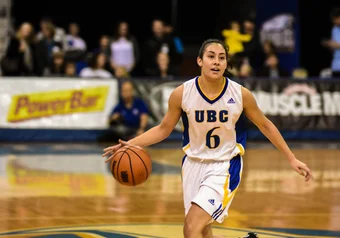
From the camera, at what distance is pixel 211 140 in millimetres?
6379

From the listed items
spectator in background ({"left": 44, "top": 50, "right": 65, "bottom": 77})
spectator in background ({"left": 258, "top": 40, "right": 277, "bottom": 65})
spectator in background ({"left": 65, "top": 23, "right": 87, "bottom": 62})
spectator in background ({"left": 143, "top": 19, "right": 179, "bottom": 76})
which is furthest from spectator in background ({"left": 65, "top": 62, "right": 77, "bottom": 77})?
spectator in background ({"left": 258, "top": 40, "right": 277, "bottom": 65})

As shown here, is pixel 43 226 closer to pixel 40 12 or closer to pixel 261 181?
pixel 261 181

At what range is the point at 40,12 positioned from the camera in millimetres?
22312

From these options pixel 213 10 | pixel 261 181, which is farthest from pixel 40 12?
pixel 261 181

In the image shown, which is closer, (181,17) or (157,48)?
(157,48)

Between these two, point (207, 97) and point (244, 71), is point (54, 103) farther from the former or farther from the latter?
point (207, 97)

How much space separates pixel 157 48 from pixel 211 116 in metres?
10.9

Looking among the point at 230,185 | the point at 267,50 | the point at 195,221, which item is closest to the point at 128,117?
the point at 267,50

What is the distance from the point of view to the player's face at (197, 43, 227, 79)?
20.5 feet

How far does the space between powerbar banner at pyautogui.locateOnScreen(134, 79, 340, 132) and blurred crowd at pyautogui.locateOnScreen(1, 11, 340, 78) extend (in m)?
0.64

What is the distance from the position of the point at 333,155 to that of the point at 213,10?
31.0 feet

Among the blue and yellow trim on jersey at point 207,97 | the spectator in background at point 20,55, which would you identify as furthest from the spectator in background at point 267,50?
the blue and yellow trim on jersey at point 207,97

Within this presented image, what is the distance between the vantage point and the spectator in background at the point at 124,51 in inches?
677

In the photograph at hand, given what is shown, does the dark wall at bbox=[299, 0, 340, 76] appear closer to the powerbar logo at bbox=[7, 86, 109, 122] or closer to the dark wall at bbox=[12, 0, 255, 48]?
the dark wall at bbox=[12, 0, 255, 48]
